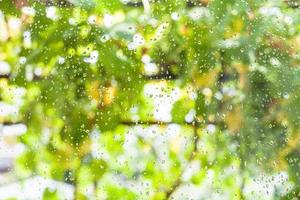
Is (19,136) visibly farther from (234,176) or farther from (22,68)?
(234,176)

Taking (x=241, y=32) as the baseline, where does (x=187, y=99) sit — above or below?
below

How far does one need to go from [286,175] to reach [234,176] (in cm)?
11

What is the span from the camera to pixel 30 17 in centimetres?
91

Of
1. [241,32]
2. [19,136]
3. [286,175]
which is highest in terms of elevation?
[241,32]

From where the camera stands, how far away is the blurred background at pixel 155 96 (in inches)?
35.2

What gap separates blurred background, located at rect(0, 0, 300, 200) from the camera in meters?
0.89

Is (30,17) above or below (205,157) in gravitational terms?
above

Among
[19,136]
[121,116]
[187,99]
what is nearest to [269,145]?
[187,99]

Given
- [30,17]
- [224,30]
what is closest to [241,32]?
[224,30]

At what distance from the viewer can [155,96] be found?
0.92m

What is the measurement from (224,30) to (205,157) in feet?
0.87

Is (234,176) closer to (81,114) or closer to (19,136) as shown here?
(81,114)

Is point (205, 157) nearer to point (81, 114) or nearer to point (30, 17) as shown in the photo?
point (81, 114)

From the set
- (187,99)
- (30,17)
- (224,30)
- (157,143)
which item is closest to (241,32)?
(224,30)
